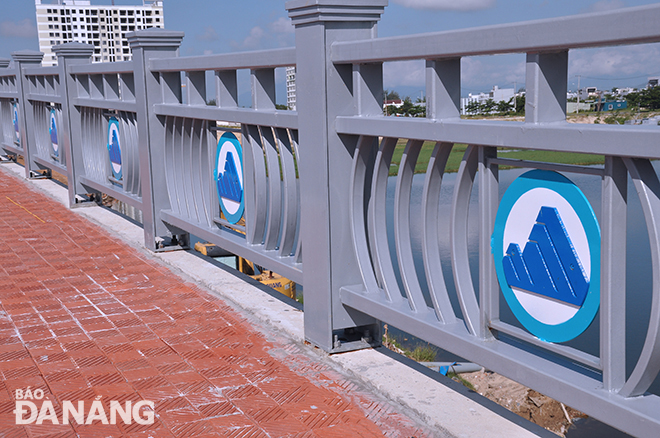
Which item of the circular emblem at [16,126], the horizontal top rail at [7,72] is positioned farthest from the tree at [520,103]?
the circular emblem at [16,126]

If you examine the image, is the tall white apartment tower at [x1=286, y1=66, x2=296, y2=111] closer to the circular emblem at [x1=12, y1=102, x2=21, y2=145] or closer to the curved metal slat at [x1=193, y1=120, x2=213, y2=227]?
the curved metal slat at [x1=193, y1=120, x2=213, y2=227]

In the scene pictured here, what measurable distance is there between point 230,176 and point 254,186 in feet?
1.12

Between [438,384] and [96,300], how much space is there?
2.57 m

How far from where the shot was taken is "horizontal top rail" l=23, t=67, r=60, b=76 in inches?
331

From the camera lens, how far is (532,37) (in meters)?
2.20

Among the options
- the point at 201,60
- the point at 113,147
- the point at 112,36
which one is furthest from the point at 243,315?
the point at 112,36

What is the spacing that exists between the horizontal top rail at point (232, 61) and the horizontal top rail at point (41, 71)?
11.6 ft

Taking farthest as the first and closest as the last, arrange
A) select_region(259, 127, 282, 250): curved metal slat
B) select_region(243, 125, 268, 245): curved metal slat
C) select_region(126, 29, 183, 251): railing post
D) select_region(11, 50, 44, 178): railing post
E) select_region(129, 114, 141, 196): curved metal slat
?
select_region(11, 50, 44, 178): railing post → select_region(129, 114, 141, 196): curved metal slat → select_region(126, 29, 183, 251): railing post → select_region(243, 125, 268, 245): curved metal slat → select_region(259, 127, 282, 250): curved metal slat

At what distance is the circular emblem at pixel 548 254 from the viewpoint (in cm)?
221

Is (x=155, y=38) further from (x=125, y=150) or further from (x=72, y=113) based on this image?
(x=72, y=113)

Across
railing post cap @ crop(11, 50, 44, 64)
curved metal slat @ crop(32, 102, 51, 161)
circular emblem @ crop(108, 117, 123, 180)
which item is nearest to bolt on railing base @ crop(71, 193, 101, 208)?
circular emblem @ crop(108, 117, 123, 180)

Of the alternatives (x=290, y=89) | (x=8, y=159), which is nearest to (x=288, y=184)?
(x=290, y=89)

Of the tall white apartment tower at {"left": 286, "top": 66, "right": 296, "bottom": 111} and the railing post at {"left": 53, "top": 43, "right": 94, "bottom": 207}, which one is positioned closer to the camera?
the tall white apartment tower at {"left": 286, "top": 66, "right": 296, "bottom": 111}

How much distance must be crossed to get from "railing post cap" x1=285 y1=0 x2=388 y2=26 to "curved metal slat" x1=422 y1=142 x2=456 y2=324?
0.94 metres
